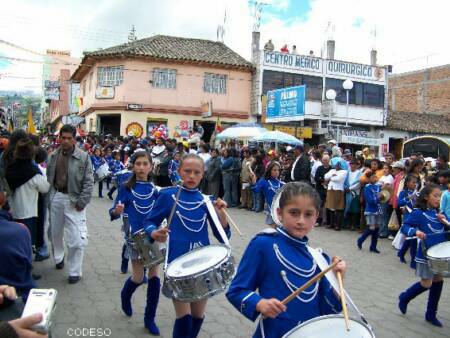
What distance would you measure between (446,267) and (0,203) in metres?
4.22

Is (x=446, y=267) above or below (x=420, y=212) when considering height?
below

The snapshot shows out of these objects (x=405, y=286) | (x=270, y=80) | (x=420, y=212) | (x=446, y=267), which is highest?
(x=270, y=80)

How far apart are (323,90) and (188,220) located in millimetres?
28168

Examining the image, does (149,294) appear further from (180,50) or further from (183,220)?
(180,50)

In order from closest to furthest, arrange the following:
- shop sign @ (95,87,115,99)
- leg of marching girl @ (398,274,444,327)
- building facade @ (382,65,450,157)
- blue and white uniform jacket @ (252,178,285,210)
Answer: leg of marching girl @ (398,274,444,327) < blue and white uniform jacket @ (252,178,285,210) < shop sign @ (95,87,115,99) < building facade @ (382,65,450,157)

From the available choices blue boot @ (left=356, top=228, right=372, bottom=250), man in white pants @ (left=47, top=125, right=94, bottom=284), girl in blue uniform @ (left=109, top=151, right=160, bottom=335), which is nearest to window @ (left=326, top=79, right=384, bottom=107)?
blue boot @ (left=356, top=228, right=372, bottom=250)

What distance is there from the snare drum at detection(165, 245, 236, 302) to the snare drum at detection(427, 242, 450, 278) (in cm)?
256

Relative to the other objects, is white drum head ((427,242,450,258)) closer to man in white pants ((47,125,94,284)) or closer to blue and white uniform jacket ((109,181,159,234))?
blue and white uniform jacket ((109,181,159,234))

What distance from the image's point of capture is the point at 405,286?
7.25 metres

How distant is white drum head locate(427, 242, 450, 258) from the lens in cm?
497

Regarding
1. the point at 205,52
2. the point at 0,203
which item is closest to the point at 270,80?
the point at 205,52

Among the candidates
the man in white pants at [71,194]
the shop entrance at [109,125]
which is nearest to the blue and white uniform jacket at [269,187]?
the man in white pants at [71,194]

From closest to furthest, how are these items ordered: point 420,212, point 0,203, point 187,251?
point 0,203 → point 187,251 → point 420,212

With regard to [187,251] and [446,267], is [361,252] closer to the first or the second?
[446,267]
